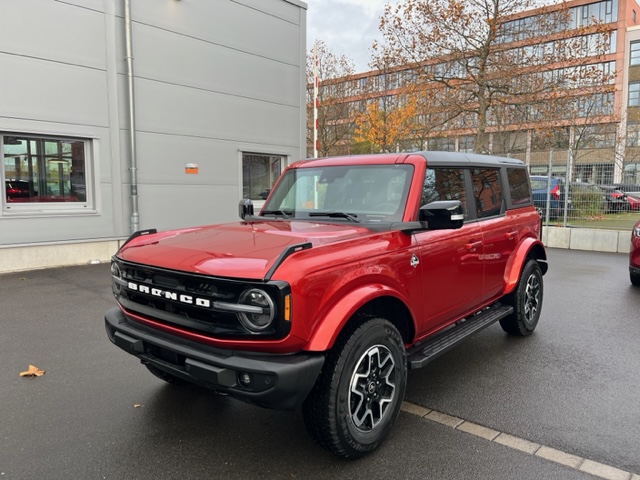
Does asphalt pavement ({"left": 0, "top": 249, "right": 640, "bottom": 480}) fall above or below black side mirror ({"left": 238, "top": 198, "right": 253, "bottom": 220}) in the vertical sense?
below

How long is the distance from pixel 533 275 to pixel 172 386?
3942 mm

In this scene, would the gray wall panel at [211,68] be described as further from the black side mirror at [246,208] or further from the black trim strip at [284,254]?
the black trim strip at [284,254]

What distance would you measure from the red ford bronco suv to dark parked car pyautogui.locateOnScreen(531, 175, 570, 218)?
32.9 ft

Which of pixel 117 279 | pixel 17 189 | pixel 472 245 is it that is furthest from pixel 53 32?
pixel 472 245

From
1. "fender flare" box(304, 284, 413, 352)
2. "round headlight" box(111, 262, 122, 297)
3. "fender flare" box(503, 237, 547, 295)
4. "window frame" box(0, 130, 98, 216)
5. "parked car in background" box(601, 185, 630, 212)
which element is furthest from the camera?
"parked car in background" box(601, 185, 630, 212)

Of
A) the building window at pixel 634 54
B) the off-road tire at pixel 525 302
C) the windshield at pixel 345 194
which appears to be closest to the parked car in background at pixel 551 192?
the off-road tire at pixel 525 302

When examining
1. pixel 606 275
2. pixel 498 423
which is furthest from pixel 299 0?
pixel 498 423

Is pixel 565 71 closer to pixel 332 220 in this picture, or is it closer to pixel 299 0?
pixel 299 0

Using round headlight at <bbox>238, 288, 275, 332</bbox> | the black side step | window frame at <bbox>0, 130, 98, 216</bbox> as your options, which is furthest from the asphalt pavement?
window frame at <bbox>0, 130, 98, 216</bbox>

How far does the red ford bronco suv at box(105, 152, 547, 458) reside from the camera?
2516 mm

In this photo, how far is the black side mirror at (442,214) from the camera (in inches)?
126

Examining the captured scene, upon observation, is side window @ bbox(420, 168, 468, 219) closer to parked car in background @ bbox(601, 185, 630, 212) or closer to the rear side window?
the rear side window

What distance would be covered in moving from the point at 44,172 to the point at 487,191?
8.33 m

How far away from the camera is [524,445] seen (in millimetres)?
3053
